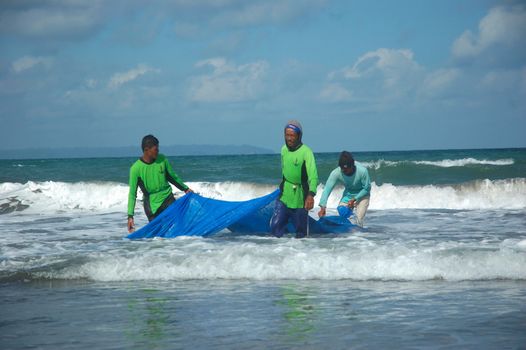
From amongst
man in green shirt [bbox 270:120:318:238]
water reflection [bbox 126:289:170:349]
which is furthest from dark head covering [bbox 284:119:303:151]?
water reflection [bbox 126:289:170:349]

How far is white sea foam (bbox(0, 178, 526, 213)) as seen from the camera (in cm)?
2128

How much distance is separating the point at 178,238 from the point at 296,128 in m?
2.58

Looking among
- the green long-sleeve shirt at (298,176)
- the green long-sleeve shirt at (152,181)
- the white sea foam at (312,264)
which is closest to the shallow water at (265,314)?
the white sea foam at (312,264)

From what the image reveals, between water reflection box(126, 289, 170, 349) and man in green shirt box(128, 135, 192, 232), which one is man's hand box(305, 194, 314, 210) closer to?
man in green shirt box(128, 135, 192, 232)

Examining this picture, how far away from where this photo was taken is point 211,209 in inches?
416

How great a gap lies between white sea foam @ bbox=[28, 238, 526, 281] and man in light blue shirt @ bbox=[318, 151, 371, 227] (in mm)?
1737

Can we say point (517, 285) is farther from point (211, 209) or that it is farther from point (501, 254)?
point (211, 209)

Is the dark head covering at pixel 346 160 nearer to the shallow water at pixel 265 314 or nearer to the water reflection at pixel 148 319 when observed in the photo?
the shallow water at pixel 265 314

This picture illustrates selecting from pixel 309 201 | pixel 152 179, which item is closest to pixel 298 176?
pixel 309 201

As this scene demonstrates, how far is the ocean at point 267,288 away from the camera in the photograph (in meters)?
5.34

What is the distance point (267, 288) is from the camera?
293 inches

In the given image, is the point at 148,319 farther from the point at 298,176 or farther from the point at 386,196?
the point at 386,196

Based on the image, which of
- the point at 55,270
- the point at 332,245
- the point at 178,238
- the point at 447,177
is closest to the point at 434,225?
the point at 332,245

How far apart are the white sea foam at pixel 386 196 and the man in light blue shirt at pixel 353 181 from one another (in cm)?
997
